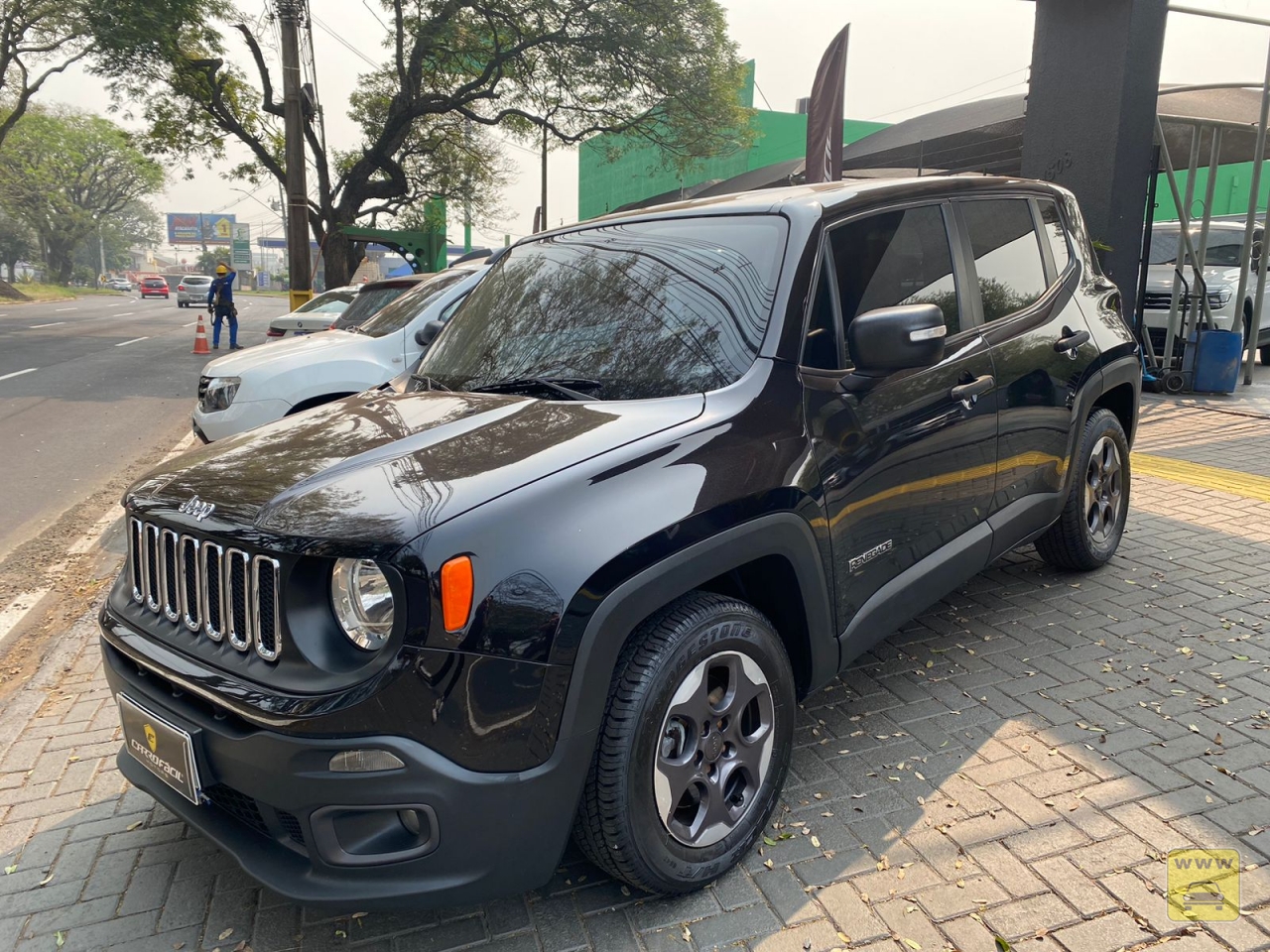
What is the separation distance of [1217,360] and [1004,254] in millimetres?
8438

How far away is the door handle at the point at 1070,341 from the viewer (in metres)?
3.92

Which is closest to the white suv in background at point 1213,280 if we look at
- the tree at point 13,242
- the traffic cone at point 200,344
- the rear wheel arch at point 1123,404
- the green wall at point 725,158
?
the rear wheel arch at point 1123,404

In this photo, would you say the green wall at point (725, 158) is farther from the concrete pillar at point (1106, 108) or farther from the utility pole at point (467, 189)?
the concrete pillar at point (1106, 108)

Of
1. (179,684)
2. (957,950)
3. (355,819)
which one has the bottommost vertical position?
(957,950)

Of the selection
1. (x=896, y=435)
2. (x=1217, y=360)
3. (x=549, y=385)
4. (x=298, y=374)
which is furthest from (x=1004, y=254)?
(x=1217, y=360)

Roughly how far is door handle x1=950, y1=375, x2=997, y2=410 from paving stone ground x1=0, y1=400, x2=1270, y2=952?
112 centimetres

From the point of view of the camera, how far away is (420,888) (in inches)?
77.7

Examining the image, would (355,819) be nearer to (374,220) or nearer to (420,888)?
(420,888)

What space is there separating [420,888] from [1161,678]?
297 cm

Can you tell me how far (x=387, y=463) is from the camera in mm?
2324

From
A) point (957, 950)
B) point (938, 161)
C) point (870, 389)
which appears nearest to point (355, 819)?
point (957, 950)

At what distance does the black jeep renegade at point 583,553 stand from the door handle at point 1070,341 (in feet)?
1.66

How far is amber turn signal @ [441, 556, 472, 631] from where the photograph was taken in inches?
76.0

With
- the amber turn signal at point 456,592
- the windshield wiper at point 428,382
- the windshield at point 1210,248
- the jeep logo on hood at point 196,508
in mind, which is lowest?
the amber turn signal at point 456,592
